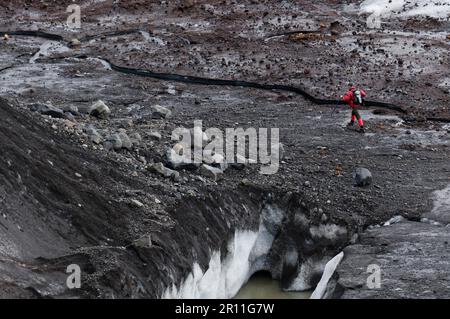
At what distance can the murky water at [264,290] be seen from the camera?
16438mm

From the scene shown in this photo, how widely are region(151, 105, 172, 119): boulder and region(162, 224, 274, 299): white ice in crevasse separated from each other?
20.6 feet

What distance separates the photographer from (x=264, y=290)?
16828 millimetres

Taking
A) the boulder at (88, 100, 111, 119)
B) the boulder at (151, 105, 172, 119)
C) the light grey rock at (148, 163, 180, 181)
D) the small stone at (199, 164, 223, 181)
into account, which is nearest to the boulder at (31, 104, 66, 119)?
the boulder at (88, 100, 111, 119)

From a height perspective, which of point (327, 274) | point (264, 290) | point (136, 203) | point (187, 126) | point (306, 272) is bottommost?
point (264, 290)

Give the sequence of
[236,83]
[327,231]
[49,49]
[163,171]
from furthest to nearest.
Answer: [49,49], [236,83], [327,231], [163,171]

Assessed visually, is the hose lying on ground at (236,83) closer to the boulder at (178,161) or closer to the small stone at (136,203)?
the boulder at (178,161)

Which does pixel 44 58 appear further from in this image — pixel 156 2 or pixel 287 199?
pixel 287 199

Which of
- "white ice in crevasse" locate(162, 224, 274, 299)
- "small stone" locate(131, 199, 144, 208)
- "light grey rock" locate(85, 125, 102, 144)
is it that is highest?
"light grey rock" locate(85, 125, 102, 144)

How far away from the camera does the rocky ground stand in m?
13.1

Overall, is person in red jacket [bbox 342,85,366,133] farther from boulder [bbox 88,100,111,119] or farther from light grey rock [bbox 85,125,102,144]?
light grey rock [bbox 85,125,102,144]

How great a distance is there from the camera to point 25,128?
15125 millimetres

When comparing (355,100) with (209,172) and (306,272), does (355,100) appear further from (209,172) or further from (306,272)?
(306,272)

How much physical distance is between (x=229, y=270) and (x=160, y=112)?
744 centimetres

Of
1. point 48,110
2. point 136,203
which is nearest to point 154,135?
point 48,110
